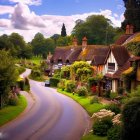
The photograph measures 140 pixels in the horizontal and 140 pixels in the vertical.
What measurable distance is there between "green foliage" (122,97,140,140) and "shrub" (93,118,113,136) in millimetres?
7346

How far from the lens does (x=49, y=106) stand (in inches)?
1852

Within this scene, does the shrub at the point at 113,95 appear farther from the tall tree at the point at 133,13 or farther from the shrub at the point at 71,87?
the tall tree at the point at 133,13

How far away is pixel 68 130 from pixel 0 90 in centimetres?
1168

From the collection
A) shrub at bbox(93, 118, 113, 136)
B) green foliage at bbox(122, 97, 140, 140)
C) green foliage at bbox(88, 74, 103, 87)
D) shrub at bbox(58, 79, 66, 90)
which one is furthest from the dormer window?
green foliage at bbox(122, 97, 140, 140)

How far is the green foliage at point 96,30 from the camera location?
122025mm

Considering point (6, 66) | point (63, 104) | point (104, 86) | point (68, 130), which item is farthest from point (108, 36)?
point (68, 130)

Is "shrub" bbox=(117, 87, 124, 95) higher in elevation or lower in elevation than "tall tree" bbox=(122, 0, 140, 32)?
lower

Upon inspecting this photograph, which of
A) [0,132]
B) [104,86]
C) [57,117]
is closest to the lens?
[0,132]

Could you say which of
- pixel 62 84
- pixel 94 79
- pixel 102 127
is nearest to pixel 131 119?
pixel 102 127

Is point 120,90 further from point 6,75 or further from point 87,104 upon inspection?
point 6,75

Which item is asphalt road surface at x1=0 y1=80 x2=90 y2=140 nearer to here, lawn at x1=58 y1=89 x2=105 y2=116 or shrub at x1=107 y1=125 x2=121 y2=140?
lawn at x1=58 y1=89 x2=105 y2=116

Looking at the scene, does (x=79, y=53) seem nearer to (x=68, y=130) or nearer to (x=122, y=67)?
(x=122, y=67)

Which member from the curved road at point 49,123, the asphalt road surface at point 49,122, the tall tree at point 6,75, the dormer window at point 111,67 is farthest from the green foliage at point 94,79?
the tall tree at point 6,75

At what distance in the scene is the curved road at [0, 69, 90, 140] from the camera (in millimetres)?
30141
